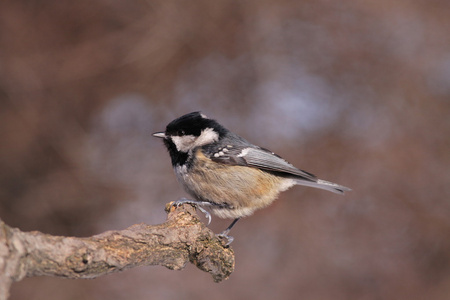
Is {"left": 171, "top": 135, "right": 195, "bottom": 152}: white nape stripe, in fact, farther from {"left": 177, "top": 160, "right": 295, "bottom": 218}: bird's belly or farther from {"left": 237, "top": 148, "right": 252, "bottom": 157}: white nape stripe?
{"left": 237, "top": 148, "right": 252, "bottom": 157}: white nape stripe

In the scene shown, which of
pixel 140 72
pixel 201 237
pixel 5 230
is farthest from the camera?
pixel 140 72

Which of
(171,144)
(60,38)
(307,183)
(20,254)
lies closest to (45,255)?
(20,254)

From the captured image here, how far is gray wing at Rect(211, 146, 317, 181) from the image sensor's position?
271cm

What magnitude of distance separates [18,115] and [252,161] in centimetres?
345

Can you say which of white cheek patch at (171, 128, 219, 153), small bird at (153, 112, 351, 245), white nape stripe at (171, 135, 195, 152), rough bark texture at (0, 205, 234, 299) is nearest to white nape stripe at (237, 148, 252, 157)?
small bird at (153, 112, 351, 245)

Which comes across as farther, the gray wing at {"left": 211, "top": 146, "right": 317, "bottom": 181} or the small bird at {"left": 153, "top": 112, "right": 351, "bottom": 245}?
the gray wing at {"left": 211, "top": 146, "right": 317, "bottom": 181}

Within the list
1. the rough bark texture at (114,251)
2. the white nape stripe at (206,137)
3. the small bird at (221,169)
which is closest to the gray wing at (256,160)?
the small bird at (221,169)

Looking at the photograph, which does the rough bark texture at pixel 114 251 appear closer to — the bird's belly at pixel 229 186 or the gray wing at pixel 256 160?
the bird's belly at pixel 229 186

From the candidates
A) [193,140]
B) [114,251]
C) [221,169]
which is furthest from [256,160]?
[114,251]

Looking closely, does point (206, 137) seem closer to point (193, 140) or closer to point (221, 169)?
point (193, 140)

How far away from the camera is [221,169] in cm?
264

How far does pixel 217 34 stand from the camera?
220 inches

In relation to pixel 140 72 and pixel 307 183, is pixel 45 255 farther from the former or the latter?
pixel 140 72

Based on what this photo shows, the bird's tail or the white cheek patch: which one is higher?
the white cheek patch
